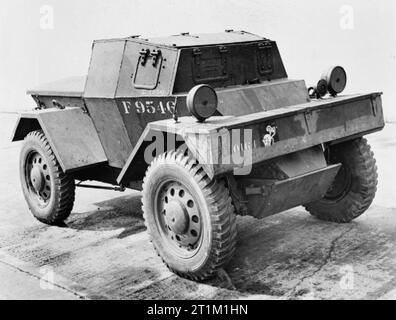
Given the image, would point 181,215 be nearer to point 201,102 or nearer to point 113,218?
point 201,102

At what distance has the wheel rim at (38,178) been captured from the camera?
6.30 m

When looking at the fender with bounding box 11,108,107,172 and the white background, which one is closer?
the fender with bounding box 11,108,107,172

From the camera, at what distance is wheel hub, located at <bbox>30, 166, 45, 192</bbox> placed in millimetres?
6305

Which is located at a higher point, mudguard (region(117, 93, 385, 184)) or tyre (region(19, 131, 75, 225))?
mudguard (region(117, 93, 385, 184))

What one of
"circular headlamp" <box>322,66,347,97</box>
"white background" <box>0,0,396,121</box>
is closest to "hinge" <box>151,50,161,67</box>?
"circular headlamp" <box>322,66,347,97</box>

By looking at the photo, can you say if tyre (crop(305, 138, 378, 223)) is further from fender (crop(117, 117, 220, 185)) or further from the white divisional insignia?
fender (crop(117, 117, 220, 185))

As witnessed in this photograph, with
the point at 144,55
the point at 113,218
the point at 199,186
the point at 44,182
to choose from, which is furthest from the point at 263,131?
the point at 44,182

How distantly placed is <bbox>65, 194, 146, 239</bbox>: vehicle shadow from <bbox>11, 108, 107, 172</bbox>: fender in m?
0.76

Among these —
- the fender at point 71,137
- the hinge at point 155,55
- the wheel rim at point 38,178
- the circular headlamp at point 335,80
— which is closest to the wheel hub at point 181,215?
the hinge at point 155,55

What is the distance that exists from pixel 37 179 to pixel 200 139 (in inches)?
110

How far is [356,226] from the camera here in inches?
226

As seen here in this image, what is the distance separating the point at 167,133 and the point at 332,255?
1739 mm

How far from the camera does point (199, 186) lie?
14.1 feet

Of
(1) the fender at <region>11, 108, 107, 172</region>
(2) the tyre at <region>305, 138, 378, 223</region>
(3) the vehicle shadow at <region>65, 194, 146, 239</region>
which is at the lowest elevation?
(3) the vehicle shadow at <region>65, 194, 146, 239</region>
